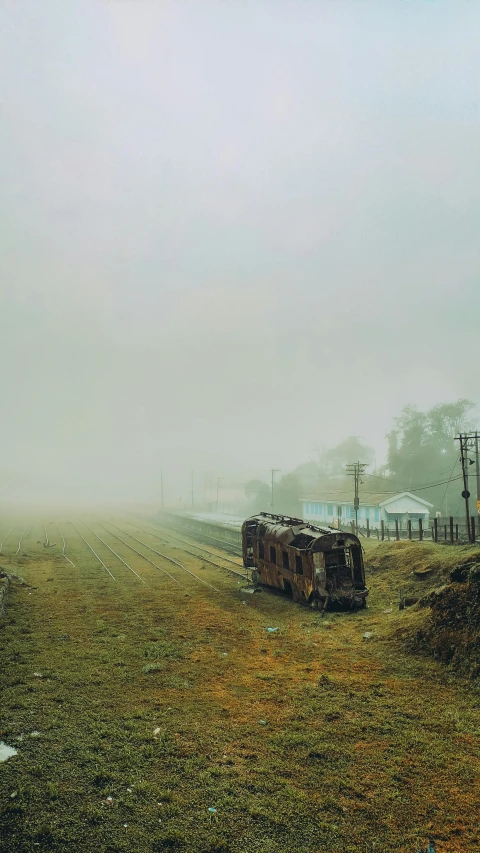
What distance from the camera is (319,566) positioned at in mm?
18703

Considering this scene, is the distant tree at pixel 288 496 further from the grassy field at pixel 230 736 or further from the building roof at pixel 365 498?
the grassy field at pixel 230 736

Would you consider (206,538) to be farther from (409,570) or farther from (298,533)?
(298,533)

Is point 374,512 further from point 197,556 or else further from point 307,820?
point 307,820

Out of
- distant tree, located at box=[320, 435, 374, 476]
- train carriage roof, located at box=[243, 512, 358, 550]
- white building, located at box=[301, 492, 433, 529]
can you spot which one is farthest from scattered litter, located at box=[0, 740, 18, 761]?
distant tree, located at box=[320, 435, 374, 476]

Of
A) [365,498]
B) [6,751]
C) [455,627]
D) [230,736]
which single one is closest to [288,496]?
[365,498]

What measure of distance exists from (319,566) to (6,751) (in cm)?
1231

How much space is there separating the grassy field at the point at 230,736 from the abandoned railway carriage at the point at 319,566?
4.36 ft

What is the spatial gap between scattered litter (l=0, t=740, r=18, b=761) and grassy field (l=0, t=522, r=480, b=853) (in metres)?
0.11

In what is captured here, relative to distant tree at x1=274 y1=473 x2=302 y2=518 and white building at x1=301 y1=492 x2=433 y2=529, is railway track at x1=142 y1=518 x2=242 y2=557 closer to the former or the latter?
white building at x1=301 y1=492 x2=433 y2=529

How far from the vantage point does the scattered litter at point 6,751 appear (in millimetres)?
8454

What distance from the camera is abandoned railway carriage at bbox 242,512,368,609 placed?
1873cm

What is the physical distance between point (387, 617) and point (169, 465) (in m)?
165

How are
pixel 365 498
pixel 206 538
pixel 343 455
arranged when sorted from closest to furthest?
pixel 206 538 < pixel 365 498 < pixel 343 455

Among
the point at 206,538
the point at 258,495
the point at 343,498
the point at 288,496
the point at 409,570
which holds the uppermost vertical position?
the point at 343,498
